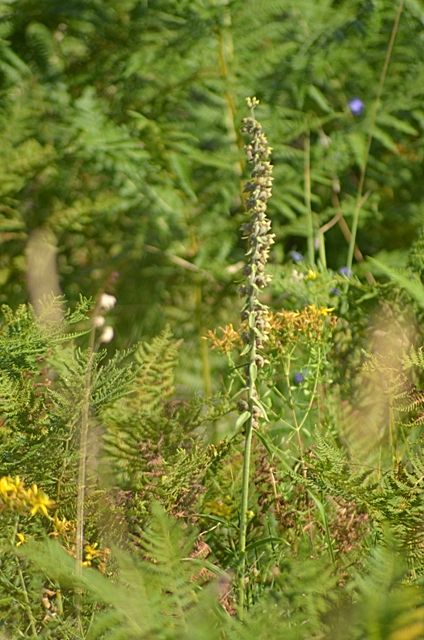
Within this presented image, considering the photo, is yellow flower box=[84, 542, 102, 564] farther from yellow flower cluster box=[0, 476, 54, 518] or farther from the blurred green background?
the blurred green background

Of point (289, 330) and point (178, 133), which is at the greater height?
point (289, 330)

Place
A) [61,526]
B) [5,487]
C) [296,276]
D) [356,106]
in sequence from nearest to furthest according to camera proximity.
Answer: [5,487] < [61,526] < [296,276] < [356,106]

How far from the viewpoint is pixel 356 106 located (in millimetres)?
3578

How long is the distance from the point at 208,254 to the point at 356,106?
0.67m

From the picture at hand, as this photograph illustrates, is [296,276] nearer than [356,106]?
Yes

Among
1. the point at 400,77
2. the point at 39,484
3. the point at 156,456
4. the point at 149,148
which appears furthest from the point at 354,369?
the point at 400,77

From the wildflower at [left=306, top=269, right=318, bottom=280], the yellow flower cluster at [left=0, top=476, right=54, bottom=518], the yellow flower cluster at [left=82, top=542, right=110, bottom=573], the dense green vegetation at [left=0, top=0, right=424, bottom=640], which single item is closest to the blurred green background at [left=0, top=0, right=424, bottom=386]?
the dense green vegetation at [left=0, top=0, right=424, bottom=640]

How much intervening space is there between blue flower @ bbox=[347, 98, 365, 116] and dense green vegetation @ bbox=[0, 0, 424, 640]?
0.4 inches

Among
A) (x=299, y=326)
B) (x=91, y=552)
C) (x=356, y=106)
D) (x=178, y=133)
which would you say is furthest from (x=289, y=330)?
(x=356, y=106)

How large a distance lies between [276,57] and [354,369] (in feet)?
4.48

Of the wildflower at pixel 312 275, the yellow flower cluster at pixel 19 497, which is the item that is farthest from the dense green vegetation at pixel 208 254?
the yellow flower cluster at pixel 19 497

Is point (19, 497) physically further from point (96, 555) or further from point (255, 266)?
point (255, 266)

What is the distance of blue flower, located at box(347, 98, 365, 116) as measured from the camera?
357 cm

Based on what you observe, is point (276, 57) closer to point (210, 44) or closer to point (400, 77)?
point (210, 44)
